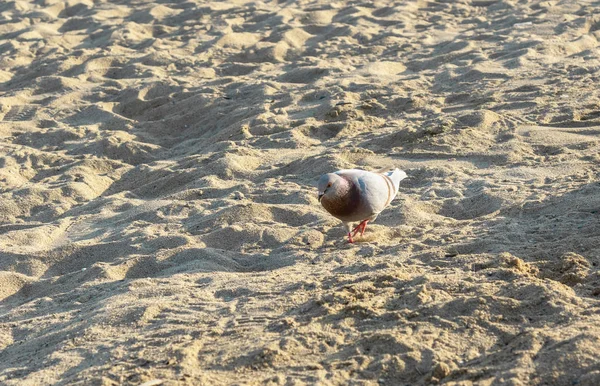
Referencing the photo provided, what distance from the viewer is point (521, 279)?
3.25 meters

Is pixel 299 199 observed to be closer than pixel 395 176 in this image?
No

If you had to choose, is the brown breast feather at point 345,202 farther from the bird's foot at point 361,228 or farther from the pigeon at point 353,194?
the bird's foot at point 361,228

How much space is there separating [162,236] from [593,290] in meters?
2.20

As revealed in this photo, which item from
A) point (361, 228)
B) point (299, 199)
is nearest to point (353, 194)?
point (361, 228)

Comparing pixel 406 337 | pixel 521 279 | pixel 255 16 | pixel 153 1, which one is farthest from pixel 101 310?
pixel 153 1

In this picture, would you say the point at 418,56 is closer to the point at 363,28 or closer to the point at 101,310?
the point at 363,28

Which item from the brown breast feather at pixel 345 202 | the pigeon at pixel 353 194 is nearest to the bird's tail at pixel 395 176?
the pigeon at pixel 353 194

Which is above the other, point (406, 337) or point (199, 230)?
point (406, 337)

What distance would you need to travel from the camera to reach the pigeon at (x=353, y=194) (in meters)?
3.79

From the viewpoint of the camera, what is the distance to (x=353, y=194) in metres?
3.84

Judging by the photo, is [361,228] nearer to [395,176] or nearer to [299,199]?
[395,176]

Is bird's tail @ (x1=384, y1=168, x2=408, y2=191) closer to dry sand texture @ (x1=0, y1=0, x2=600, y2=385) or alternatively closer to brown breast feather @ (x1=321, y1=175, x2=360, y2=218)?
dry sand texture @ (x1=0, y1=0, x2=600, y2=385)

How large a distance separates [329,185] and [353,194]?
0.14 metres

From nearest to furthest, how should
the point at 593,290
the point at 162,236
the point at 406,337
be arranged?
the point at 406,337, the point at 593,290, the point at 162,236
